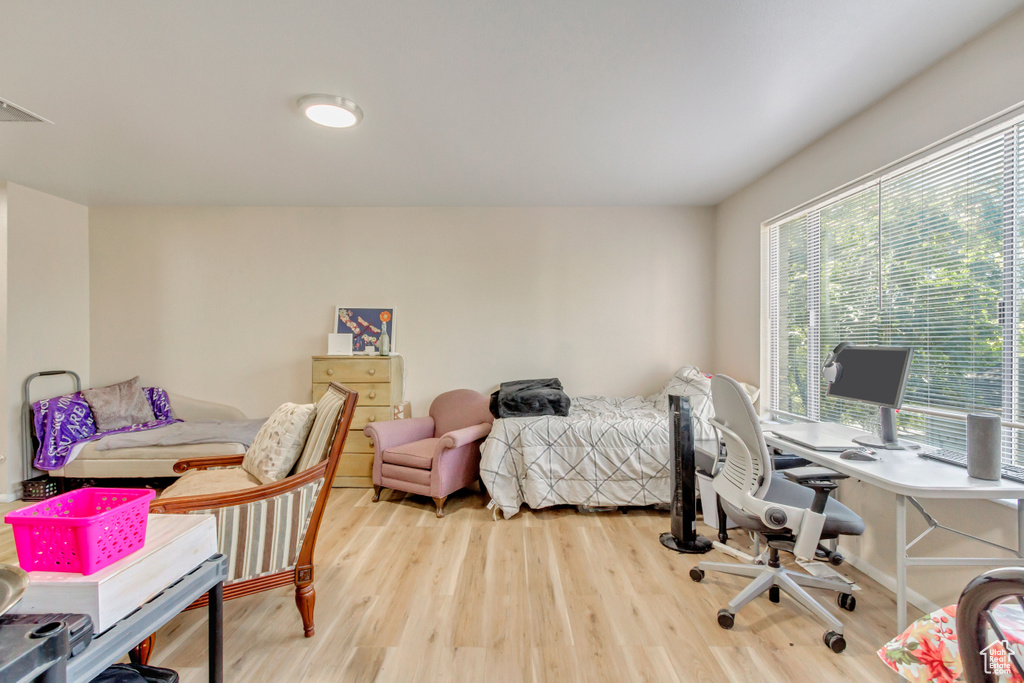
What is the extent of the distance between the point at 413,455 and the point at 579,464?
126cm

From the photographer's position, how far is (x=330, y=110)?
2543mm

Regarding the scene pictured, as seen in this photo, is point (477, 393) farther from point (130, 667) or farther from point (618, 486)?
point (130, 667)

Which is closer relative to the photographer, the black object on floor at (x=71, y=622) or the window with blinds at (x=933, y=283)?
the black object on floor at (x=71, y=622)

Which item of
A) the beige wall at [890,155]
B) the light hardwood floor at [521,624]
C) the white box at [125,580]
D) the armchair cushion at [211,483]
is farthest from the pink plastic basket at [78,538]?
the beige wall at [890,155]

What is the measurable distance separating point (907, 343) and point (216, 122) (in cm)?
406

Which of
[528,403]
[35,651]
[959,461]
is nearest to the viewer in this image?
[35,651]

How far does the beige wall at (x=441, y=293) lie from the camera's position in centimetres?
455

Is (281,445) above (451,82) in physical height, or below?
below

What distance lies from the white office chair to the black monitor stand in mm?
460

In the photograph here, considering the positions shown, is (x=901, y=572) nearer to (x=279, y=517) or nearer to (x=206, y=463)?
(x=279, y=517)

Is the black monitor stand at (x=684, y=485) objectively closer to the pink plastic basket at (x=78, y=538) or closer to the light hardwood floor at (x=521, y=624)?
the light hardwood floor at (x=521, y=624)

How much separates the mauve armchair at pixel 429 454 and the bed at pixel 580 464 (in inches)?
9.7

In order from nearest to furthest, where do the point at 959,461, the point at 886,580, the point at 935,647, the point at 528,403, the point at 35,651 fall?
the point at 35,651 → the point at 935,647 → the point at 959,461 → the point at 886,580 → the point at 528,403

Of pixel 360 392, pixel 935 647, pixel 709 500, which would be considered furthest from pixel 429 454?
pixel 935 647
